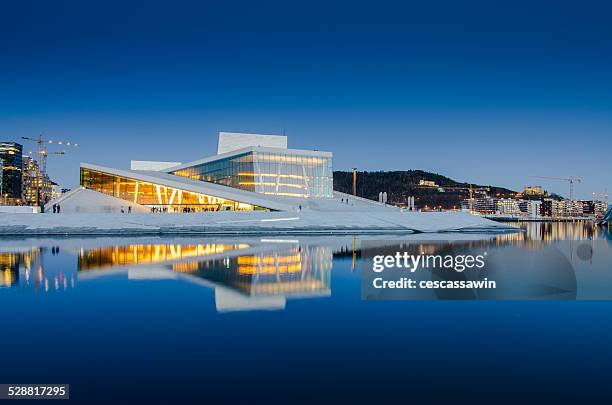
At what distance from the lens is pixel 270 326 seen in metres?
6.70

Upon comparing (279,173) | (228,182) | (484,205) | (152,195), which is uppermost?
(279,173)

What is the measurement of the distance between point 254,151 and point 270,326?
39.4 m

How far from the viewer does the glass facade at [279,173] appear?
45469mm

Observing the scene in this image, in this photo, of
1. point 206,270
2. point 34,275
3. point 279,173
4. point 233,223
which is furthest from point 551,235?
point 34,275

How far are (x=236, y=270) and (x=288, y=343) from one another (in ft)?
21.3

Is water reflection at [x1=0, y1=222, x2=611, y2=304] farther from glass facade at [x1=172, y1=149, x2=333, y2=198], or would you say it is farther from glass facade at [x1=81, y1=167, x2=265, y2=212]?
glass facade at [x1=172, y1=149, x2=333, y2=198]

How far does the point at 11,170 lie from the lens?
151250 millimetres

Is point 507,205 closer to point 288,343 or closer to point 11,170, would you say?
point 11,170

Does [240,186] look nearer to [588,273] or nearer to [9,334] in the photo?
[588,273]

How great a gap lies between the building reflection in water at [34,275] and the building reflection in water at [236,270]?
587mm

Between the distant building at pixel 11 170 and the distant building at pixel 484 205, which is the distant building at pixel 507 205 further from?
the distant building at pixel 11 170

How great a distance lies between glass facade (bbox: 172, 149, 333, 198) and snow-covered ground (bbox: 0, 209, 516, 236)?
1092 centimetres

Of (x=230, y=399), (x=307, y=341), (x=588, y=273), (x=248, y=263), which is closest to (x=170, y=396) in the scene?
(x=230, y=399)

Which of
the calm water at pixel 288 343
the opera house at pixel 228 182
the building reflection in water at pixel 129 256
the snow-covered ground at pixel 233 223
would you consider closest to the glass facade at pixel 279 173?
the opera house at pixel 228 182
